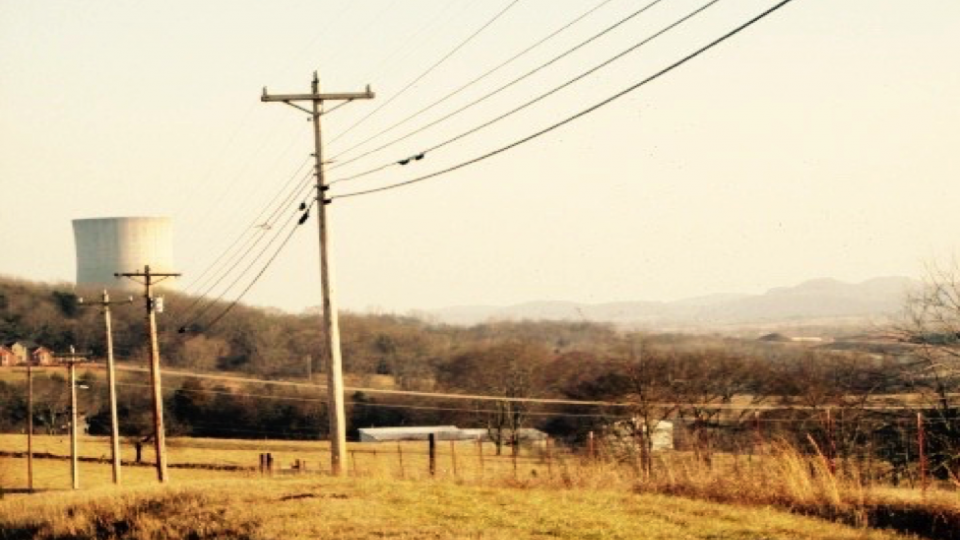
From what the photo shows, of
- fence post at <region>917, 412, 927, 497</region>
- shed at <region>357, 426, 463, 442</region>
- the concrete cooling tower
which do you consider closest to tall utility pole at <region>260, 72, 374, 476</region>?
fence post at <region>917, 412, 927, 497</region>

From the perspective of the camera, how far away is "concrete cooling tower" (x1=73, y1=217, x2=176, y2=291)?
84.5 metres

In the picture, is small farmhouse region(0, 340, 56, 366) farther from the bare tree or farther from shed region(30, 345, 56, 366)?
the bare tree

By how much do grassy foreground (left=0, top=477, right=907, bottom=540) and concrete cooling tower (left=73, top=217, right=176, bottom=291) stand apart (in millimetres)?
62202

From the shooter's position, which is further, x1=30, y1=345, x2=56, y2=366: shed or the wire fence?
x1=30, y1=345, x2=56, y2=366: shed

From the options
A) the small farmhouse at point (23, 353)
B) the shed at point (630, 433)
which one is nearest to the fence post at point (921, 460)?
the shed at point (630, 433)

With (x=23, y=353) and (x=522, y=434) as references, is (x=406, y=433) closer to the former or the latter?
(x=522, y=434)

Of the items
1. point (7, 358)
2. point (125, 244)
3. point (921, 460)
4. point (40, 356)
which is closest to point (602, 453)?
point (921, 460)

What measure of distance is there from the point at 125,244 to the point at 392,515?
234ft

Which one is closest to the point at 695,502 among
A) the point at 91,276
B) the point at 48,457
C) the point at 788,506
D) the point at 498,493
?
the point at 788,506

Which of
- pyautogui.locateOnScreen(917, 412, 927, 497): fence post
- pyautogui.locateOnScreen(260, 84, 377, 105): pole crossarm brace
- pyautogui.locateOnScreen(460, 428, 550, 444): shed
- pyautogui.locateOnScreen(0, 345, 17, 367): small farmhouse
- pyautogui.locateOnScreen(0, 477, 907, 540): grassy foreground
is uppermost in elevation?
pyautogui.locateOnScreen(260, 84, 377, 105): pole crossarm brace

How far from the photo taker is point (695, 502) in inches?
723

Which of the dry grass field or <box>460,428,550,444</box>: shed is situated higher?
the dry grass field

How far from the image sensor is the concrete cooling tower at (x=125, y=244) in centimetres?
8450

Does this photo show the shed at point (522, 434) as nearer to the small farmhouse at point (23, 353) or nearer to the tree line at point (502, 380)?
the tree line at point (502, 380)
